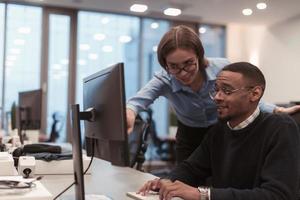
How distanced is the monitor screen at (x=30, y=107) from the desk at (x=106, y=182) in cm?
111

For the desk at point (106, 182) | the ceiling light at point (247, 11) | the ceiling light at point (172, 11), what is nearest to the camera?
the desk at point (106, 182)

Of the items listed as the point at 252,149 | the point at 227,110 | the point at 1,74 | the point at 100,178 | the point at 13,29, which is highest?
the point at 13,29

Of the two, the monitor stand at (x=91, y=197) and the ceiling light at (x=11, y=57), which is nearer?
the monitor stand at (x=91, y=197)

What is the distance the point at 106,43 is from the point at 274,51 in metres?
3.14

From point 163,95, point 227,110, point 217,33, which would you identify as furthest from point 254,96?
point 217,33

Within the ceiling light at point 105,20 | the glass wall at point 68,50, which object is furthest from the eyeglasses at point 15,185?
the ceiling light at point 105,20

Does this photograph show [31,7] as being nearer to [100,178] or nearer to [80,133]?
[100,178]

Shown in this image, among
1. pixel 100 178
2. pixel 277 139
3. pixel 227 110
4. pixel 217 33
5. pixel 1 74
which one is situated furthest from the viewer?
pixel 217 33

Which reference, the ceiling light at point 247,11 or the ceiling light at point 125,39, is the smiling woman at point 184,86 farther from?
the ceiling light at point 125,39

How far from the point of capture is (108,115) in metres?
1.17

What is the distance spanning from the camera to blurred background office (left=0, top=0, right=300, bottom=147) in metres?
6.87

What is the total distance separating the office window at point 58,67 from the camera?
7148mm

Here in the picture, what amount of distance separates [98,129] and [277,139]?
1.90ft

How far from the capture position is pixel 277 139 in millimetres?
1373
